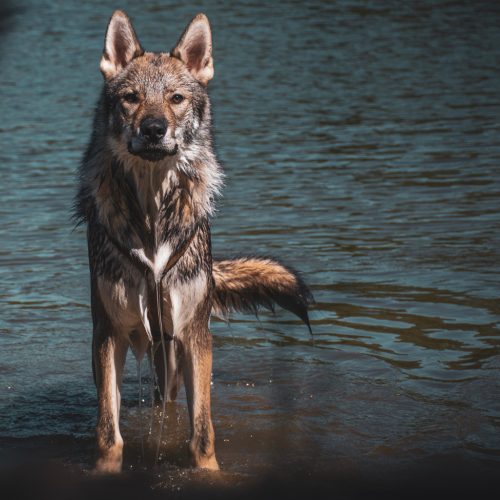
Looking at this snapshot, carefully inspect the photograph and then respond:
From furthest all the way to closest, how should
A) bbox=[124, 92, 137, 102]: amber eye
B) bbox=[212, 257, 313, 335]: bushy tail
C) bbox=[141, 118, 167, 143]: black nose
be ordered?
bbox=[212, 257, 313, 335]: bushy tail < bbox=[124, 92, 137, 102]: amber eye < bbox=[141, 118, 167, 143]: black nose

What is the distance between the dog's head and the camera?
3488mm

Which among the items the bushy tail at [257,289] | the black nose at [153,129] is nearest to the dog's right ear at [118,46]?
the black nose at [153,129]

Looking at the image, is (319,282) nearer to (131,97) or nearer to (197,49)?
(197,49)

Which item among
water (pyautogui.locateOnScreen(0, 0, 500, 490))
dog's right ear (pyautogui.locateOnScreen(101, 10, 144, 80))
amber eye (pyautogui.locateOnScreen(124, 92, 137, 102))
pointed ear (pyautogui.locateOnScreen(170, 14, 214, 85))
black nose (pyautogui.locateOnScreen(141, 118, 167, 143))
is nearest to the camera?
black nose (pyautogui.locateOnScreen(141, 118, 167, 143))

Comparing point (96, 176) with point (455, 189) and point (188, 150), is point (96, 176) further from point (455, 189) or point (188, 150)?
point (455, 189)

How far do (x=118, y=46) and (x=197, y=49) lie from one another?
457 mm

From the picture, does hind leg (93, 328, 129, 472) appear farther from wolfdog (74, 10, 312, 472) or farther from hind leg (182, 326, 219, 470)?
hind leg (182, 326, 219, 470)

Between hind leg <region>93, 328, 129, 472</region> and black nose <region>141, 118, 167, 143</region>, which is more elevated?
black nose <region>141, 118, 167, 143</region>

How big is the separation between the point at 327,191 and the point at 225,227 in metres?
2.05

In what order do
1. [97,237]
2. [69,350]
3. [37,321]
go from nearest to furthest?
1. [97,237]
2. [69,350]
3. [37,321]

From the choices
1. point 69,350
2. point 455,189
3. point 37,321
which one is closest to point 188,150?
point 69,350

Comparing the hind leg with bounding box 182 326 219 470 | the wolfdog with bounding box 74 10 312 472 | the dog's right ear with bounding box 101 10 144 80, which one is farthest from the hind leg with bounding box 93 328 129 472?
the dog's right ear with bounding box 101 10 144 80

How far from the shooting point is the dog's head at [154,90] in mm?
3488

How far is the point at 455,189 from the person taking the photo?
9656 millimetres
